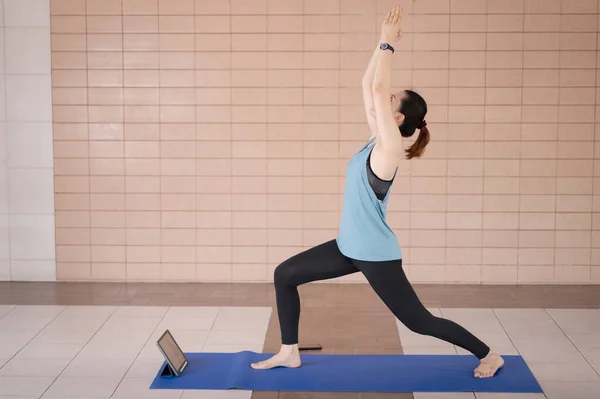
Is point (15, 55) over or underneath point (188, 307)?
over

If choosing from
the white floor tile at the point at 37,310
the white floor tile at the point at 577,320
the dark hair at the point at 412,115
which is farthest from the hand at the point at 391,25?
the white floor tile at the point at 37,310

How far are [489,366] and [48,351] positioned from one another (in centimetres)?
233

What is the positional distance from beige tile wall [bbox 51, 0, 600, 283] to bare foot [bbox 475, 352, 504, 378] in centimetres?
211

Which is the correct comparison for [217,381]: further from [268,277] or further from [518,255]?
[518,255]

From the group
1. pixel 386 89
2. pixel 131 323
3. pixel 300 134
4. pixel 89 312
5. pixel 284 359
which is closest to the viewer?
pixel 386 89

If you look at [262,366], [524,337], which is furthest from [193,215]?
[524,337]

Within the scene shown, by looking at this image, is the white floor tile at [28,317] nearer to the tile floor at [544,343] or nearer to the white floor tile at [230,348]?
the white floor tile at [230,348]

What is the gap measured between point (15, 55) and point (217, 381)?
11.1ft

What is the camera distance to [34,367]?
3896 millimetres

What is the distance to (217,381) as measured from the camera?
3672 mm

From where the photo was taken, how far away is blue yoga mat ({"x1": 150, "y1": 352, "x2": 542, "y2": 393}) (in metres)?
3.58

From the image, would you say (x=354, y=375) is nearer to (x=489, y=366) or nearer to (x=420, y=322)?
(x=420, y=322)

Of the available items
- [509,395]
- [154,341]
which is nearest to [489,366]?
[509,395]

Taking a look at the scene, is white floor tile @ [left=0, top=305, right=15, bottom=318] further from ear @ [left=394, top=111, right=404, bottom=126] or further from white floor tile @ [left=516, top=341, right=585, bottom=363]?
white floor tile @ [left=516, top=341, right=585, bottom=363]
